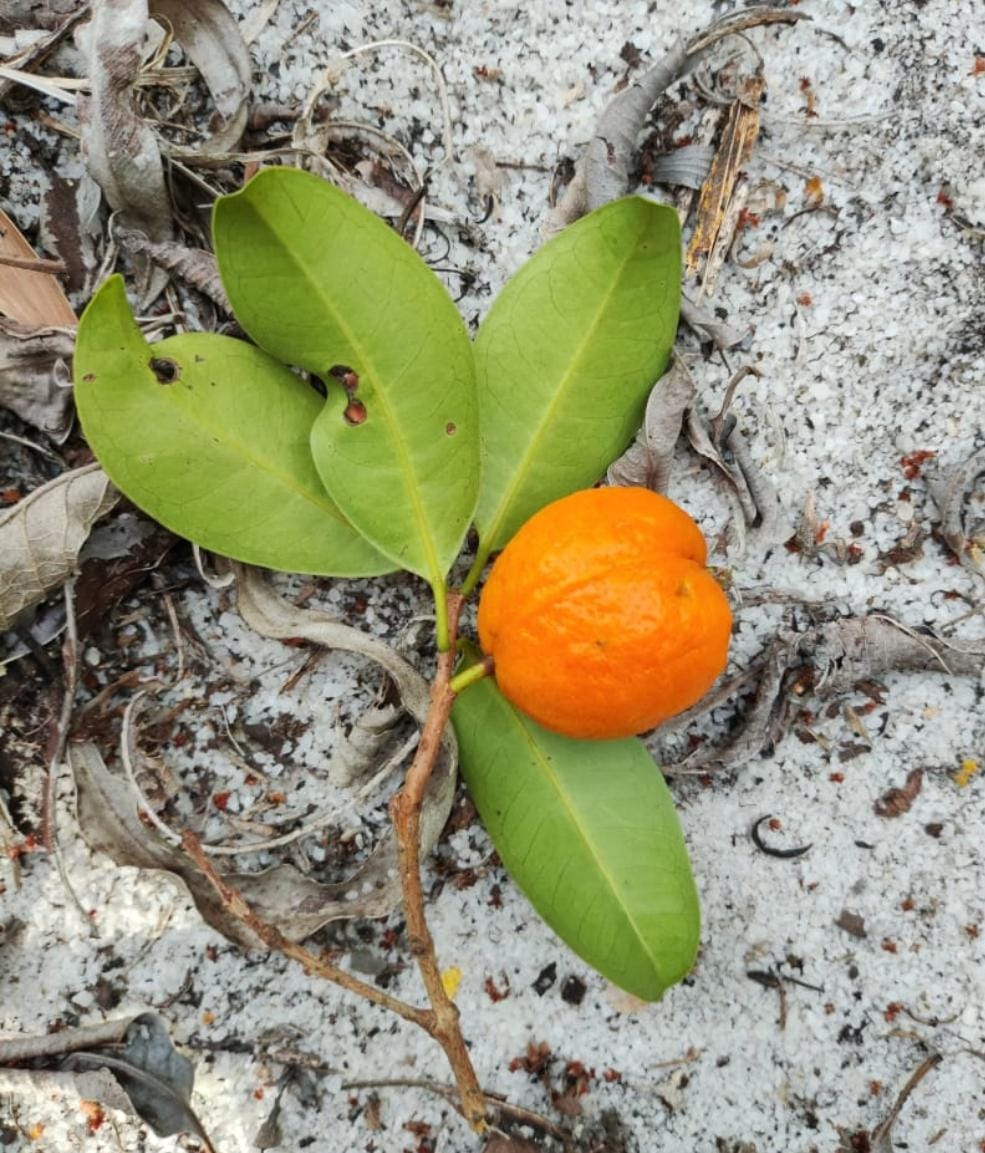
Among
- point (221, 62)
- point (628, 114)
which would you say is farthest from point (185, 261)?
point (628, 114)

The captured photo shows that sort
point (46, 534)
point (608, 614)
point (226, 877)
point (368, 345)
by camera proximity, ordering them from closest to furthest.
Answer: point (608, 614)
point (368, 345)
point (46, 534)
point (226, 877)

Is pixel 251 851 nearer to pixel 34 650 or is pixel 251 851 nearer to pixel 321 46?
pixel 34 650

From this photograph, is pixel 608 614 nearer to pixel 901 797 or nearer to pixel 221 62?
pixel 901 797

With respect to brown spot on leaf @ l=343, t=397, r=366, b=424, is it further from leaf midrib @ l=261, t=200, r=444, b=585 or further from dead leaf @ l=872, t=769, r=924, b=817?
dead leaf @ l=872, t=769, r=924, b=817

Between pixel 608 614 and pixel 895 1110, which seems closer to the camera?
pixel 608 614

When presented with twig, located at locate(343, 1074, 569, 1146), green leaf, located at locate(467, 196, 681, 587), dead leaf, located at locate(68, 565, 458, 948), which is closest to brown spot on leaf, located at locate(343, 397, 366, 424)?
green leaf, located at locate(467, 196, 681, 587)
